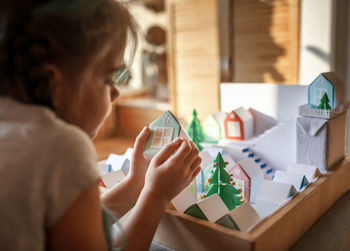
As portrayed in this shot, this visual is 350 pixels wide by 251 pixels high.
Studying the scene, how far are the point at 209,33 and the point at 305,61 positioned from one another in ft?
2.67

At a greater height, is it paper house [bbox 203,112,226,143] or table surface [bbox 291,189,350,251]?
paper house [bbox 203,112,226,143]

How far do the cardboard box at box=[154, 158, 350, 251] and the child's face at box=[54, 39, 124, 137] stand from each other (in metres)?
0.24

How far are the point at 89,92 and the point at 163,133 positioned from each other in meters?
0.26

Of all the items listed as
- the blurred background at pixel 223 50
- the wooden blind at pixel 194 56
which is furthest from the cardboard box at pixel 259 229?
the wooden blind at pixel 194 56

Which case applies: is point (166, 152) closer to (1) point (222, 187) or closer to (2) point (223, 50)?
(1) point (222, 187)

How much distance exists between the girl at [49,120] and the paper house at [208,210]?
0.68ft

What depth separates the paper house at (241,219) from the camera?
1.72ft

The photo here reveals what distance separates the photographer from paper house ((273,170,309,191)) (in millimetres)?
683

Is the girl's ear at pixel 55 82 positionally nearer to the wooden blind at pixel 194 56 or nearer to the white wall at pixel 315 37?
the white wall at pixel 315 37

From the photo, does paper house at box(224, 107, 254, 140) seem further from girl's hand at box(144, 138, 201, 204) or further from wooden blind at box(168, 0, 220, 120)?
wooden blind at box(168, 0, 220, 120)

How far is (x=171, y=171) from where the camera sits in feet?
1.72

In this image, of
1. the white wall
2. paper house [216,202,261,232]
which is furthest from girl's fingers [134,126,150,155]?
the white wall

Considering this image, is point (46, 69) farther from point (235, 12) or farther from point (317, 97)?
point (235, 12)

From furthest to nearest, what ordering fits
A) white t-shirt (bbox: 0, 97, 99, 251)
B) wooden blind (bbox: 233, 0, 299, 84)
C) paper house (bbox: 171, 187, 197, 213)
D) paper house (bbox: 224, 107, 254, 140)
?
wooden blind (bbox: 233, 0, 299, 84) < paper house (bbox: 224, 107, 254, 140) < paper house (bbox: 171, 187, 197, 213) < white t-shirt (bbox: 0, 97, 99, 251)
